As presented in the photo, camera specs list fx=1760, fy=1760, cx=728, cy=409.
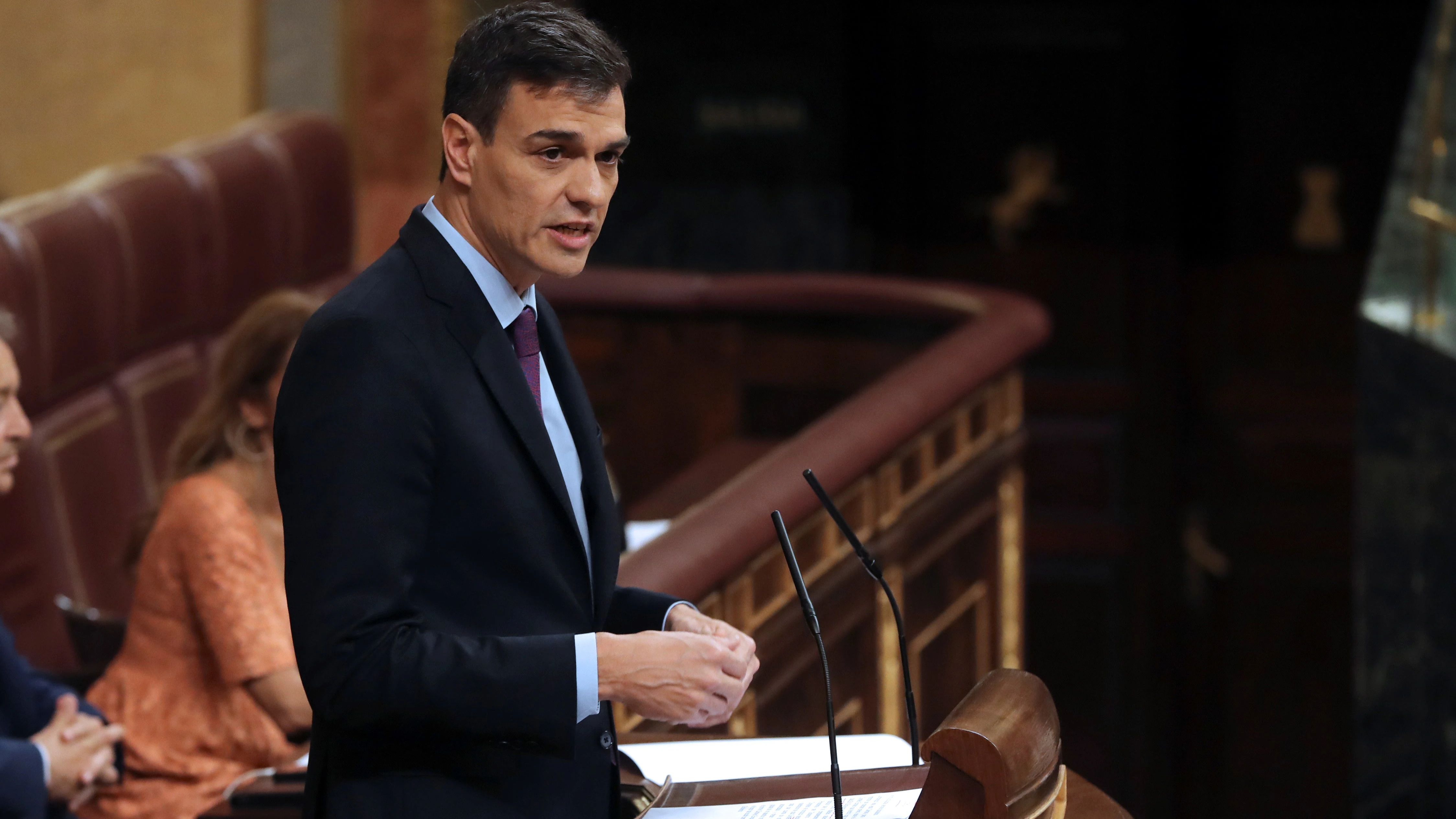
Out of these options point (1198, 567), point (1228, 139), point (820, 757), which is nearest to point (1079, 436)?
point (1198, 567)

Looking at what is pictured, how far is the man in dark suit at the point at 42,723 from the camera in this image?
88.1 inches

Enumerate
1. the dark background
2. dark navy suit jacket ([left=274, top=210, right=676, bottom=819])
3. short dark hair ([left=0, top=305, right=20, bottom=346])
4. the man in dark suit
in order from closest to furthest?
dark navy suit jacket ([left=274, top=210, right=676, bottom=819]) < the man in dark suit < short dark hair ([left=0, top=305, right=20, bottom=346]) < the dark background

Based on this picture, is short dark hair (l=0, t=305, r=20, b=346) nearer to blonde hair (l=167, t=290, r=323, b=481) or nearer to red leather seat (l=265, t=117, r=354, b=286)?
blonde hair (l=167, t=290, r=323, b=481)

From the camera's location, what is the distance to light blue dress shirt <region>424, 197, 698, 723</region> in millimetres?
1205

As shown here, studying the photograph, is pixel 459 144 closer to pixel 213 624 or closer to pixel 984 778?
pixel 984 778

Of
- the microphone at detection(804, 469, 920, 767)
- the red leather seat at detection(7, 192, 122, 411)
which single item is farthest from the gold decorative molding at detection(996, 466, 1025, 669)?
the microphone at detection(804, 469, 920, 767)

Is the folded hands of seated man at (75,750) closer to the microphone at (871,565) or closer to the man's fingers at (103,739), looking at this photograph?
the man's fingers at (103,739)

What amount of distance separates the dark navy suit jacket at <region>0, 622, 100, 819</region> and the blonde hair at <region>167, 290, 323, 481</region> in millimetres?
369

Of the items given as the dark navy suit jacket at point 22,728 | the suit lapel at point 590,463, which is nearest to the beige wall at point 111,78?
the dark navy suit jacket at point 22,728

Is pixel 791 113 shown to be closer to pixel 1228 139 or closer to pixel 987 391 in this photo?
pixel 1228 139

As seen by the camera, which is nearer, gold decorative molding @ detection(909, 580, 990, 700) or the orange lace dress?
the orange lace dress

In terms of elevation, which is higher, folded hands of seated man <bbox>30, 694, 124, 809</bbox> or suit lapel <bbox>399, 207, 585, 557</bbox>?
suit lapel <bbox>399, 207, 585, 557</bbox>

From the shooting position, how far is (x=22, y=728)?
2328 mm

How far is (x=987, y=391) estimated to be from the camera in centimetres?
389
